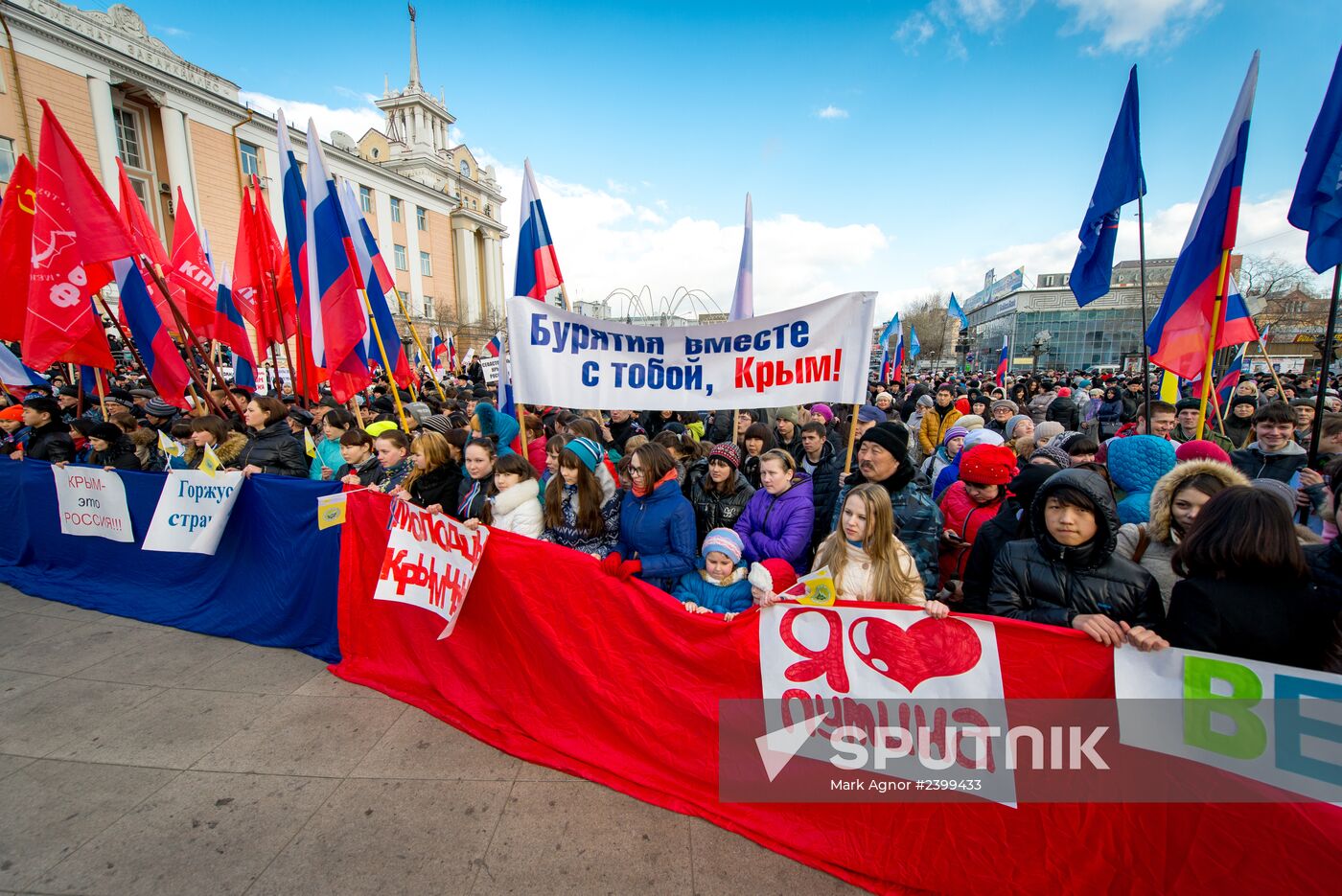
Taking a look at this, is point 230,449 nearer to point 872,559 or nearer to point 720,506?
point 720,506

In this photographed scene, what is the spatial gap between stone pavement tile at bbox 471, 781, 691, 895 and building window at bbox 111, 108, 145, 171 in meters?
42.2

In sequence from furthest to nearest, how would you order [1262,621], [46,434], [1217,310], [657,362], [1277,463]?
1. [46,434]
2. [1217,310]
3. [1277,463]
4. [657,362]
5. [1262,621]

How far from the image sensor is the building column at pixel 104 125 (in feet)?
87.1

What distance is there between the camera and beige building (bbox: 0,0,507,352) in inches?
977

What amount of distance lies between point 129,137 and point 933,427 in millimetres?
43285

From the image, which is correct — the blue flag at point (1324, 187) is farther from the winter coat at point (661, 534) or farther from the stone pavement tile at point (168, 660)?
the stone pavement tile at point (168, 660)

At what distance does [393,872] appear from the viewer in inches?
94.9

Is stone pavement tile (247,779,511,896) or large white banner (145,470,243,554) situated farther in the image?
large white banner (145,470,243,554)

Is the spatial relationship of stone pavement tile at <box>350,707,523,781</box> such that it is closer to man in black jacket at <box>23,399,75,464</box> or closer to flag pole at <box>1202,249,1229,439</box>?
man in black jacket at <box>23,399,75,464</box>

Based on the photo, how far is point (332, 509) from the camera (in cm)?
399

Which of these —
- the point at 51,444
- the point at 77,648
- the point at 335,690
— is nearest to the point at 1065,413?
the point at 335,690

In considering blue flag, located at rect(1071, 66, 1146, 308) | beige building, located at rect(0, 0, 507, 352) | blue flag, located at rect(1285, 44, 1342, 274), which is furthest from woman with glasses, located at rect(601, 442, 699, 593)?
beige building, located at rect(0, 0, 507, 352)

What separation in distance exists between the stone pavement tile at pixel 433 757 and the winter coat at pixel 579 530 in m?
1.25

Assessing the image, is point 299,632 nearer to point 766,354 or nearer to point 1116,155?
point 766,354
